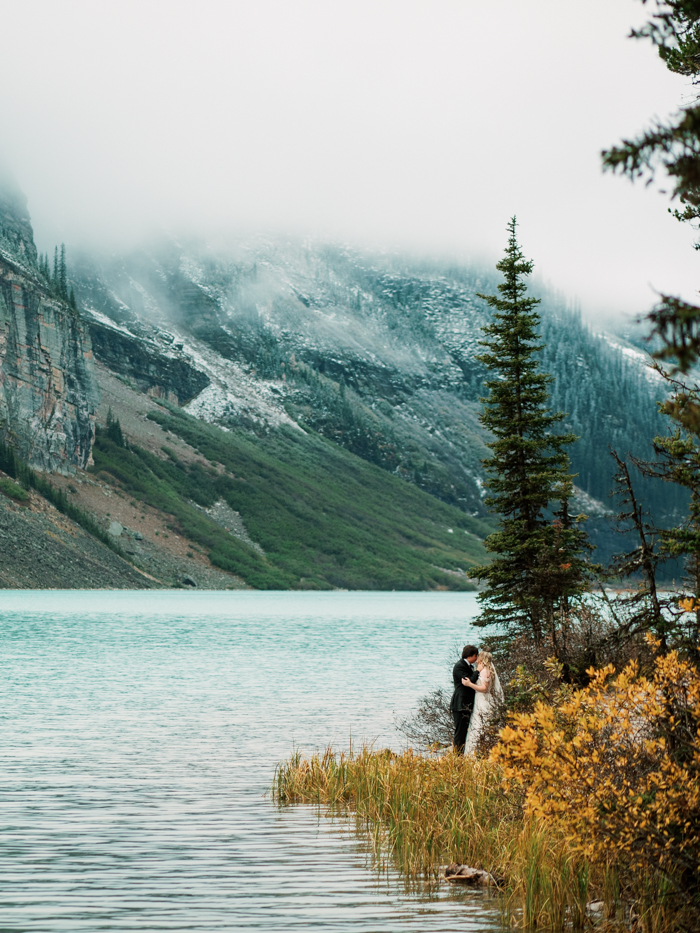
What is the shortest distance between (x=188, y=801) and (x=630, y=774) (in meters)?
10.1

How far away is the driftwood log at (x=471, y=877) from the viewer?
38.3 ft

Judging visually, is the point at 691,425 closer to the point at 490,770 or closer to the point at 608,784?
the point at 608,784

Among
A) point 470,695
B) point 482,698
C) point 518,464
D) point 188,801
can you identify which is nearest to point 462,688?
point 470,695

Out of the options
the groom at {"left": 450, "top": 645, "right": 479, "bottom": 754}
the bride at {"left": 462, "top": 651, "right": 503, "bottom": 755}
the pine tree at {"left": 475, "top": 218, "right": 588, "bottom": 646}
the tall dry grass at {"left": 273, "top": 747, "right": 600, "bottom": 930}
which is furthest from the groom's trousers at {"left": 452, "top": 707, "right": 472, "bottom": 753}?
the pine tree at {"left": 475, "top": 218, "right": 588, "bottom": 646}

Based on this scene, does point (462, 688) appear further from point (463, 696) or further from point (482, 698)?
point (482, 698)

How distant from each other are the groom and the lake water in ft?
12.1

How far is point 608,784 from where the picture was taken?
9070 millimetres

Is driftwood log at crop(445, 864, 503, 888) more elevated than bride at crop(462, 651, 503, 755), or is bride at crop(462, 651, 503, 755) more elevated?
bride at crop(462, 651, 503, 755)

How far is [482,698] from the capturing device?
18.1m

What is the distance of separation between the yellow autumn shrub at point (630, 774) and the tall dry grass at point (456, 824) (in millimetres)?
657

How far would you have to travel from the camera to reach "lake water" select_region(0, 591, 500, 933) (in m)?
10.7

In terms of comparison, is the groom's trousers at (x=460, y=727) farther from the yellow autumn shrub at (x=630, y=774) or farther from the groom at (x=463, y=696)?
the yellow autumn shrub at (x=630, y=774)

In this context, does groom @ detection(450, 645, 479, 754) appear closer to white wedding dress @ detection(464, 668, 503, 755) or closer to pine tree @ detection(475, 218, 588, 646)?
white wedding dress @ detection(464, 668, 503, 755)

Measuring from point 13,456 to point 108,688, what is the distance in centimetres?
16646
